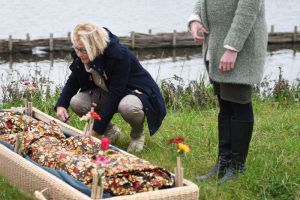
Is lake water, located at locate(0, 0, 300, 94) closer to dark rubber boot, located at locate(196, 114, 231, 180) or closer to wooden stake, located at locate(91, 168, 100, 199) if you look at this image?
dark rubber boot, located at locate(196, 114, 231, 180)

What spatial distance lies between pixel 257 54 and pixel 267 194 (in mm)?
879

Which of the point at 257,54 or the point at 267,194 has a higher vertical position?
the point at 257,54

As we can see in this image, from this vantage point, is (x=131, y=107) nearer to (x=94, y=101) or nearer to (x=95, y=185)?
(x=94, y=101)

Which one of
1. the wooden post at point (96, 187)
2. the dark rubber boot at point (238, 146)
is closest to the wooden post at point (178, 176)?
the wooden post at point (96, 187)

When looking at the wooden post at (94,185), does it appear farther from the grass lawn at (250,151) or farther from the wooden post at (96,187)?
the grass lawn at (250,151)

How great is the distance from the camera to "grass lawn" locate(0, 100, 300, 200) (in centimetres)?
428

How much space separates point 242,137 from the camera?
14.3 ft

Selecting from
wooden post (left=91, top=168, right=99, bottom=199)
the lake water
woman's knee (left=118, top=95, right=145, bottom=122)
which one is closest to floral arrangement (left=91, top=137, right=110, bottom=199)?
wooden post (left=91, top=168, right=99, bottom=199)

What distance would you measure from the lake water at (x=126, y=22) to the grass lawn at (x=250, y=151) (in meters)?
Answer: 11.8

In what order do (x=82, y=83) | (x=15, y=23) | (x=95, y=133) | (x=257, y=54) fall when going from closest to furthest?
(x=257, y=54)
(x=95, y=133)
(x=82, y=83)
(x=15, y=23)

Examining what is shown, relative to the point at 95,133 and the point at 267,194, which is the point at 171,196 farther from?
the point at 95,133

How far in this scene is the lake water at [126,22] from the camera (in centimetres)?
2156

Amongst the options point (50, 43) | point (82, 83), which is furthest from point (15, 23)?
point (82, 83)

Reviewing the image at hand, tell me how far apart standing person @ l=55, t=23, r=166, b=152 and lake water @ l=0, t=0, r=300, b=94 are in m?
13.2
